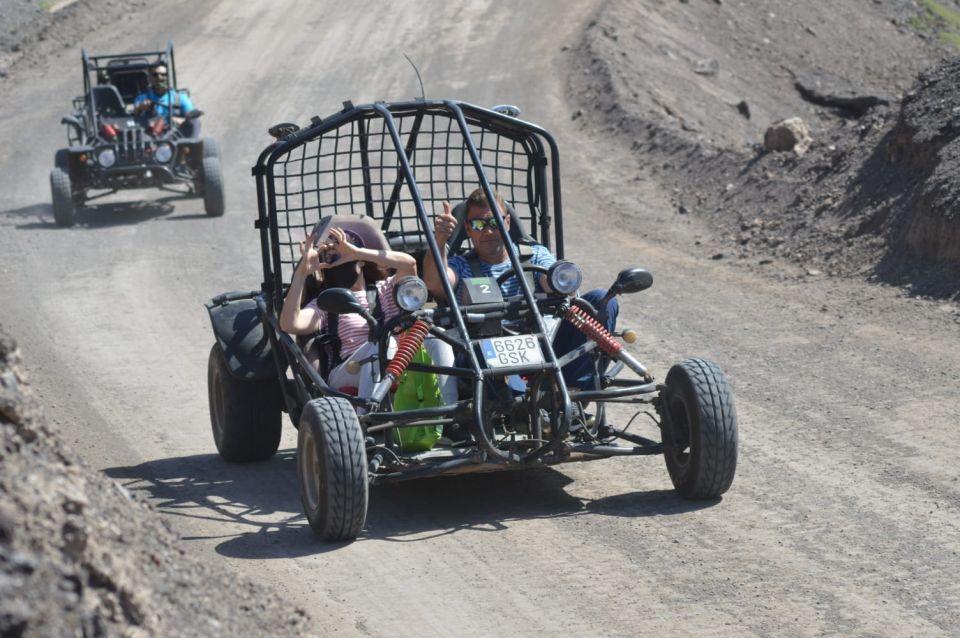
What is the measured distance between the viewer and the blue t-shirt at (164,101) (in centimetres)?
1855

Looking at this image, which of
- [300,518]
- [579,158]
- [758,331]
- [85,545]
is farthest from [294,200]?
[85,545]

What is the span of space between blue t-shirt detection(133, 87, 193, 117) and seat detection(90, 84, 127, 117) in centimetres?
25

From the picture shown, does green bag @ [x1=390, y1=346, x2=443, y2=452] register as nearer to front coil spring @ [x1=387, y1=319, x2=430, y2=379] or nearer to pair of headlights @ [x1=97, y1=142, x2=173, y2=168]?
front coil spring @ [x1=387, y1=319, x2=430, y2=379]

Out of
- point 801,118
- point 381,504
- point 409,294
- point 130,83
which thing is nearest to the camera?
point 409,294

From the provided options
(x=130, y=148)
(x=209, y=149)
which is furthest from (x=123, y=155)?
(x=209, y=149)

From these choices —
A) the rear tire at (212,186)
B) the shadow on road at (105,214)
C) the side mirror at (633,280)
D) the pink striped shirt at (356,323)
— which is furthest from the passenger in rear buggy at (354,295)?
the shadow on road at (105,214)

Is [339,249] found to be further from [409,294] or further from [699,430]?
[699,430]

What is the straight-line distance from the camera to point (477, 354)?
6.74 meters

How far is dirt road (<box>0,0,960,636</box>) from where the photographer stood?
5770 millimetres

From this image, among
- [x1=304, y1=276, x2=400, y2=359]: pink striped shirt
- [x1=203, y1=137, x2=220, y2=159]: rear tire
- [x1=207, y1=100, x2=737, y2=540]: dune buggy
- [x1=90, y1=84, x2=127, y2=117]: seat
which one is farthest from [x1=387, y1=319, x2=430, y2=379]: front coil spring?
[x1=90, y1=84, x2=127, y2=117]: seat

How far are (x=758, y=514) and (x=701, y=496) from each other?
0.29 meters

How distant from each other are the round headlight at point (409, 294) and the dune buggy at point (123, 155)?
11.2 metres

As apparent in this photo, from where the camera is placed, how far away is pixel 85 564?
4168 millimetres

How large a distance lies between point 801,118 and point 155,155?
423 inches
